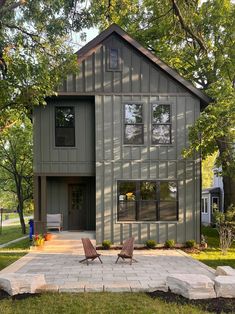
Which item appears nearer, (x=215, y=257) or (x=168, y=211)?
(x=215, y=257)

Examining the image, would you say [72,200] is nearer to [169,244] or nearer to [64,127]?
[64,127]

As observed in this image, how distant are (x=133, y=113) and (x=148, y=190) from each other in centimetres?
327

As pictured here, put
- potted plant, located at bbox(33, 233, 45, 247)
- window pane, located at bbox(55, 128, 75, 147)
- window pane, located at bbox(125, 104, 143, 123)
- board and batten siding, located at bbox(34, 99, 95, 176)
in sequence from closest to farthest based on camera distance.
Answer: potted plant, located at bbox(33, 233, 45, 247), window pane, located at bbox(125, 104, 143, 123), board and batten siding, located at bbox(34, 99, 95, 176), window pane, located at bbox(55, 128, 75, 147)

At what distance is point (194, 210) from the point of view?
593 inches

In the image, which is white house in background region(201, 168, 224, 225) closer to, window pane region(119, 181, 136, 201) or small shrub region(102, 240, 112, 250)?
window pane region(119, 181, 136, 201)

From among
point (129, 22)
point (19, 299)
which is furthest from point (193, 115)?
point (19, 299)

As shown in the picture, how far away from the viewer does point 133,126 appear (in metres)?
15.1

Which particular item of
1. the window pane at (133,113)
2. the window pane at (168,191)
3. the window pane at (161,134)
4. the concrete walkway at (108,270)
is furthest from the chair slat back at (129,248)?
the window pane at (133,113)

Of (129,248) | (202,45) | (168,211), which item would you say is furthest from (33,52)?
(202,45)

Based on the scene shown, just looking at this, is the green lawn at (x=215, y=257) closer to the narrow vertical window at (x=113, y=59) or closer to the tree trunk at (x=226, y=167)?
the tree trunk at (x=226, y=167)

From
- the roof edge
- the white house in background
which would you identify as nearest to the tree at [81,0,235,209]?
the roof edge

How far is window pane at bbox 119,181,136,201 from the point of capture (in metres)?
14.9

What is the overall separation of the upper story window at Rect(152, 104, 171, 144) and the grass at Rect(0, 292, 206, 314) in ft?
27.9

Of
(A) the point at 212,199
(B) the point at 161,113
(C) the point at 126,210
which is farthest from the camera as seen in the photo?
(A) the point at 212,199
